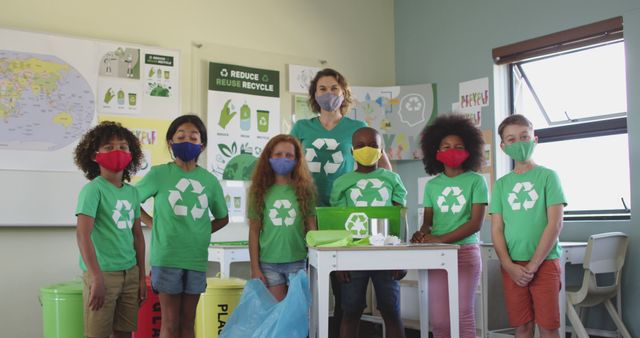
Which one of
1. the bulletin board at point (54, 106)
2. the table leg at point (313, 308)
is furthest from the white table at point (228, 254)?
the table leg at point (313, 308)

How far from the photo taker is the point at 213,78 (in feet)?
14.4

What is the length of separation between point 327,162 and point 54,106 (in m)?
1.77

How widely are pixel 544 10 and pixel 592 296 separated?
1.80 m

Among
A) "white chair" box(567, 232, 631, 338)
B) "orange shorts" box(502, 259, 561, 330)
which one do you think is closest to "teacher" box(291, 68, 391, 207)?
"orange shorts" box(502, 259, 561, 330)

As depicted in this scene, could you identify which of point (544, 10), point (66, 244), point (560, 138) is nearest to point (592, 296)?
point (560, 138)

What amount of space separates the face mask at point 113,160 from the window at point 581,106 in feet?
9.13

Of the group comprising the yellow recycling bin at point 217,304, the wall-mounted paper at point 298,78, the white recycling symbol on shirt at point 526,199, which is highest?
the wall-mounted paper at point 298,78

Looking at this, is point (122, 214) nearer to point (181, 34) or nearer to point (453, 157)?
point (453, 157)

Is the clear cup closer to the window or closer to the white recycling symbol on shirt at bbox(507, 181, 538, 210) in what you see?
the white recycling symbol on shirt at bbox(507, 181, 538, 210)

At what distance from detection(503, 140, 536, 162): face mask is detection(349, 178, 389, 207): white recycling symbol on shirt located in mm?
524

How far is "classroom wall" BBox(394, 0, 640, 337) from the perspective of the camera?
12.2 ft

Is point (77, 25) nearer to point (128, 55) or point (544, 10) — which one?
point (128, 55)

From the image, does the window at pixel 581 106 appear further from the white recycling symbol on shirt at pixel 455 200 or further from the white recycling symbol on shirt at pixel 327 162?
the white recycling symbol on shirt at pixel 327 162

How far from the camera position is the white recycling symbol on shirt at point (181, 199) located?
8.56 feet
